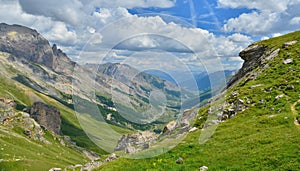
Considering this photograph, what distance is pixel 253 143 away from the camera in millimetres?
28062

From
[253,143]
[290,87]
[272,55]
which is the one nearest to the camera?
[253,143]

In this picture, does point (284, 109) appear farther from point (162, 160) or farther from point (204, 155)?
point (162, 160)

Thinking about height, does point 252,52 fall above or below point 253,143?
above

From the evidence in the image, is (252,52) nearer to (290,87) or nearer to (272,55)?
(272,55)

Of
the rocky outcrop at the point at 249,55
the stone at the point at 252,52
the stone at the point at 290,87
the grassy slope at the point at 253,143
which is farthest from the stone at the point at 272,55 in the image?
the stone at the point at 290,87

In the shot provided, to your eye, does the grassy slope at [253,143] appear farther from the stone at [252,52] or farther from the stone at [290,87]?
the stone at [252,52]

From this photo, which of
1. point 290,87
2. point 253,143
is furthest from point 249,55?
point 253,143

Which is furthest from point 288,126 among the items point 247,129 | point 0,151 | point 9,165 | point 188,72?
point 0,151

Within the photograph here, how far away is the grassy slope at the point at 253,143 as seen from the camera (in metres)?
23.9

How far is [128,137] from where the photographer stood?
126 metres

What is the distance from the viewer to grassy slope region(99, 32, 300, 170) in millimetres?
23905

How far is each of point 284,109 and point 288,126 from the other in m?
5.99

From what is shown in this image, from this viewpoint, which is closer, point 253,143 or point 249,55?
point 253,143

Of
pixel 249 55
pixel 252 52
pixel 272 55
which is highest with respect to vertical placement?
pixel 252 52
